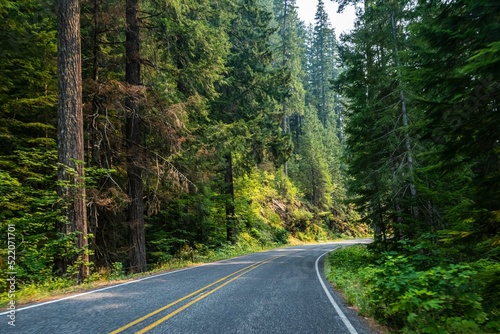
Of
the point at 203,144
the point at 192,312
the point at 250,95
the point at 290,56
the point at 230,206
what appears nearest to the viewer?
the point at 192,312

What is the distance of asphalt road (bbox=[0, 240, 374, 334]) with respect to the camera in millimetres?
4844

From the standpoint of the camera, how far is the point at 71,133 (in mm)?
9469

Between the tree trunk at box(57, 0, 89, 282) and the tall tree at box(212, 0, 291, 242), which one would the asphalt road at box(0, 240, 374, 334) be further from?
the tall tree at box(212, 0, 291, 242)

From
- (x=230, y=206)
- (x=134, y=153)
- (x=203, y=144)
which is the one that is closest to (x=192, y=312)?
(x=134, y=153)

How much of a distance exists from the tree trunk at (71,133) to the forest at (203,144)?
0.13ft

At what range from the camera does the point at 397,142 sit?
1318 cm

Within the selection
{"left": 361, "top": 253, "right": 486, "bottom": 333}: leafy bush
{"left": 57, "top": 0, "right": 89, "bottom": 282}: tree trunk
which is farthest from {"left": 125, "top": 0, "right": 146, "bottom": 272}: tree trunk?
{"left": 361, "top": 253, "right": 486, "bottom": 333}: leafy bush

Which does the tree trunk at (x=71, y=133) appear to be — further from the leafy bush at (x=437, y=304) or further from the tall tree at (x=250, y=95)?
the tall tree at (x=250, y=95)

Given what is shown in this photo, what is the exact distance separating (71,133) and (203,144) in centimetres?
714

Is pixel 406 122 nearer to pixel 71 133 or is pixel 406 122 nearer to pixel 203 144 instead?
pixel 203 144

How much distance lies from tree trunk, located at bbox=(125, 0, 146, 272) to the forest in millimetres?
61

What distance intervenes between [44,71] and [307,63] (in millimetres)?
74585

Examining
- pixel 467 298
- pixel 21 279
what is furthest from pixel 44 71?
pixel 467 298

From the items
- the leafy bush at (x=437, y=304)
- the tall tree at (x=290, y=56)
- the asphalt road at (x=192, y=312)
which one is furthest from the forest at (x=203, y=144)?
the tall tree at (x=290, y=56)
